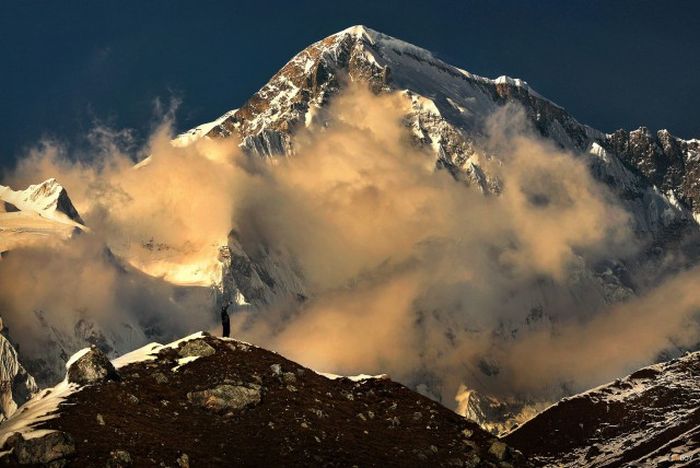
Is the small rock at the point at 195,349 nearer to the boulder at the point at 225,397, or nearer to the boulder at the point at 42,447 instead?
the boulder at the point at 225,397

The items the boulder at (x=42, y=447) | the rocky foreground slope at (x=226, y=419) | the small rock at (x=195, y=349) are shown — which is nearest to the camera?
the boulder at (x=42, y=447)

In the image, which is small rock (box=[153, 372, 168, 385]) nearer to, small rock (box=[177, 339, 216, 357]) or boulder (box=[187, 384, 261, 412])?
boulder (box=[187, 384, 261, 412])

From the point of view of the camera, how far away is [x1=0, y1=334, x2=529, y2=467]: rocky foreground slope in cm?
8006

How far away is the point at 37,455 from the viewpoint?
76.3m

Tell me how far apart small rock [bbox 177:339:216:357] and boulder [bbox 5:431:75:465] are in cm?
2482

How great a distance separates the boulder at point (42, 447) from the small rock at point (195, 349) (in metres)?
24.8

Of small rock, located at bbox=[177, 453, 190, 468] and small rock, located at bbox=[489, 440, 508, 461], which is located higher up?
small rock, located at bbox=[489, 440, 508, 461]

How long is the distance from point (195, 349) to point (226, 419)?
48.8 ft

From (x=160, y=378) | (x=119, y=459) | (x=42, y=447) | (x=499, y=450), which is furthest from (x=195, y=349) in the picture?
(x=499, y=450)

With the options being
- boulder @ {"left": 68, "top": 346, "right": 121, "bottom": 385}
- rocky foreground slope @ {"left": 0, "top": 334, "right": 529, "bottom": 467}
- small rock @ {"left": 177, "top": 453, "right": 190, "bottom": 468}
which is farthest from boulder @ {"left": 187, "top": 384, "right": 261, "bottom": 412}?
small rock @ {"left": 177, "top": 453, "right": 190, "bottom": 468}

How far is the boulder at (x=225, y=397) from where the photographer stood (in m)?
91.3

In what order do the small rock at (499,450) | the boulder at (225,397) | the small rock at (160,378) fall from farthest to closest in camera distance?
the small rock at (499,450) → the small rock at (160,378) → the boulder at (225,397)

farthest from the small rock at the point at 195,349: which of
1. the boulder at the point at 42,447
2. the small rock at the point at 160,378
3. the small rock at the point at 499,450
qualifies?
the small rock at the point at 499,450

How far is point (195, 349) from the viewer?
103 meters
